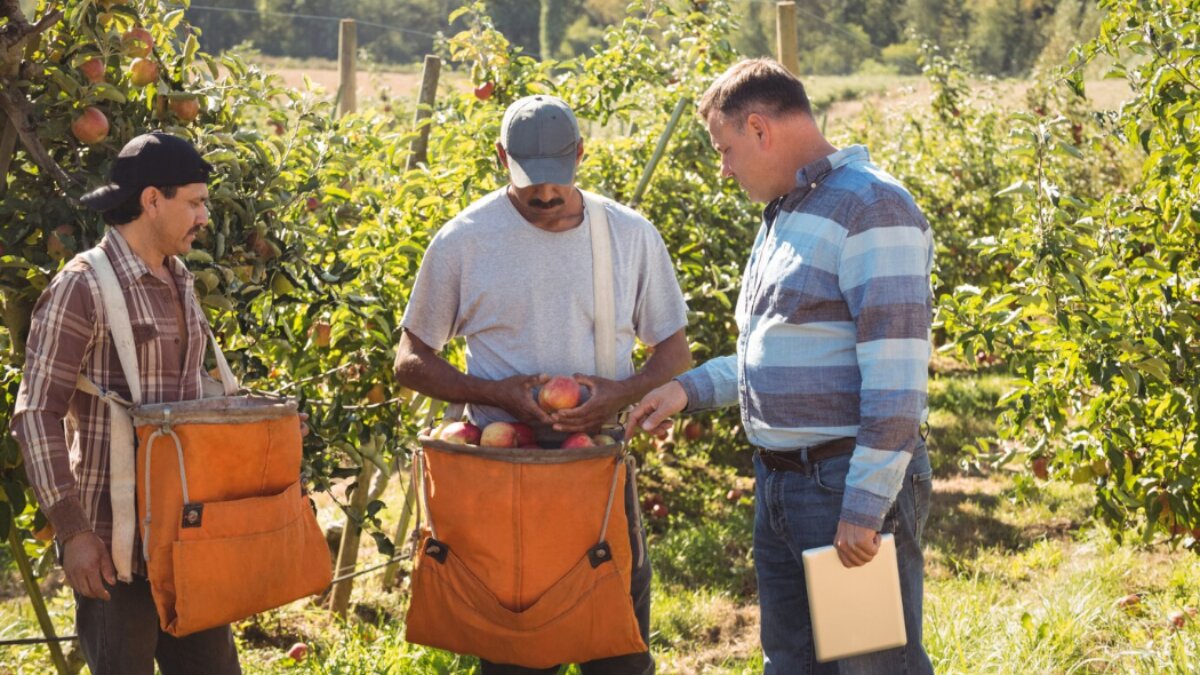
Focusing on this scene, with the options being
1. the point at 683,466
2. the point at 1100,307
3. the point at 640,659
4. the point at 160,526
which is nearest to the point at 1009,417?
the point at 1100,307

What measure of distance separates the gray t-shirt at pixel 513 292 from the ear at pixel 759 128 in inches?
16.0

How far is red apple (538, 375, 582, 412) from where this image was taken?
2455mm

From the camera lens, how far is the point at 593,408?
252 centimetres

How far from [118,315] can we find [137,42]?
73 cm

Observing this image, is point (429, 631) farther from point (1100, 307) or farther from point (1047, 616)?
point (1047, 616)

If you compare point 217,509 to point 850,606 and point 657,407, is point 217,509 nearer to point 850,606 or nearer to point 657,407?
point 657,407

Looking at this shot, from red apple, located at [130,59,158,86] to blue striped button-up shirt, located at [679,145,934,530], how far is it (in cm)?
Result: 137

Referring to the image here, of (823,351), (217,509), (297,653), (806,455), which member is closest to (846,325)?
(823,351)

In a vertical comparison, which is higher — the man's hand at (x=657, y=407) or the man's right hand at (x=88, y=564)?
the man's hand at (x=657, y=407)

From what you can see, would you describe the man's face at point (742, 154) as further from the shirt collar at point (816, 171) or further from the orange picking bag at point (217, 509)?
the orange picking bag at point (217, 509)

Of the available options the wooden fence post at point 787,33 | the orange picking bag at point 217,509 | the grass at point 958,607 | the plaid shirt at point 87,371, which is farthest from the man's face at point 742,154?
the wooden fence post at point 787,33

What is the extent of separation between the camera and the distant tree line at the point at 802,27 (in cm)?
3647

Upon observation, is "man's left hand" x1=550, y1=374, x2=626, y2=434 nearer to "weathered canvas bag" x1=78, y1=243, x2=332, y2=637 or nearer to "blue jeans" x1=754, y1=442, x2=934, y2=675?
"blue jeans" x1=754, y1=442, x2=934, y2=675

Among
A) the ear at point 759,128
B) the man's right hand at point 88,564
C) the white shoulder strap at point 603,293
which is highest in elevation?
the ear at point 759,128
